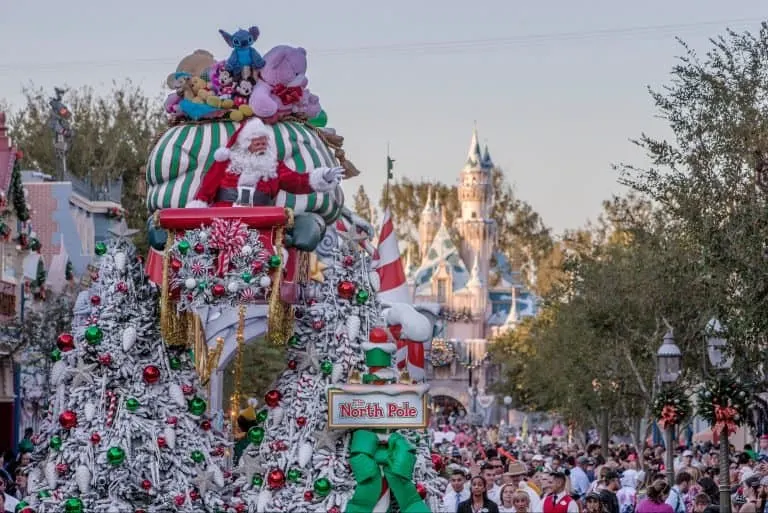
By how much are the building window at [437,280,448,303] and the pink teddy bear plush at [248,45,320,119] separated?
132 m

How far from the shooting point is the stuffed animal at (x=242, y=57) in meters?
17.5

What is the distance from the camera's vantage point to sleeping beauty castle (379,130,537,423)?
143 m

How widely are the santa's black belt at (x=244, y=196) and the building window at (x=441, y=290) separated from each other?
132 meters

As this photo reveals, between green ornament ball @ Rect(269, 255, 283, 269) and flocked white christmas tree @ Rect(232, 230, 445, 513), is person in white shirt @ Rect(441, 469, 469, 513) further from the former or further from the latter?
green ornament ball @ Rect(269, 255, 283, 269)

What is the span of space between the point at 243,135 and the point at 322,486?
125 inches

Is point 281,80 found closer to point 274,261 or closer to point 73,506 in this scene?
point 274,261

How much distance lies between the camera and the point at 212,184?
17.1 m

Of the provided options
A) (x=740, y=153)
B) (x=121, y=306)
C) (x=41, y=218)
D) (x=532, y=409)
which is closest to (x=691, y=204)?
(x=740, y=153)

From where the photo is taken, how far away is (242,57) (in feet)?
57.3

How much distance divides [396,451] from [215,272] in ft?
7.18

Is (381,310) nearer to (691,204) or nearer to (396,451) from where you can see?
(396,451)

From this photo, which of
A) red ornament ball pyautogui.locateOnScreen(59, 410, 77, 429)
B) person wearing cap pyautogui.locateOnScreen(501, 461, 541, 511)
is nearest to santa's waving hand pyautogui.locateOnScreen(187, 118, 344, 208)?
red ornament ball pyautogui.locateOnScreen(59, 410, 77, 429)

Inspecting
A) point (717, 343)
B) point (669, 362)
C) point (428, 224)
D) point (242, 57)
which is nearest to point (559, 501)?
point (242, 57)

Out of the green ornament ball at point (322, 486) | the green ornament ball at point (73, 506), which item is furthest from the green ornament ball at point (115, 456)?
the green ornament ball at point (322, 486)
